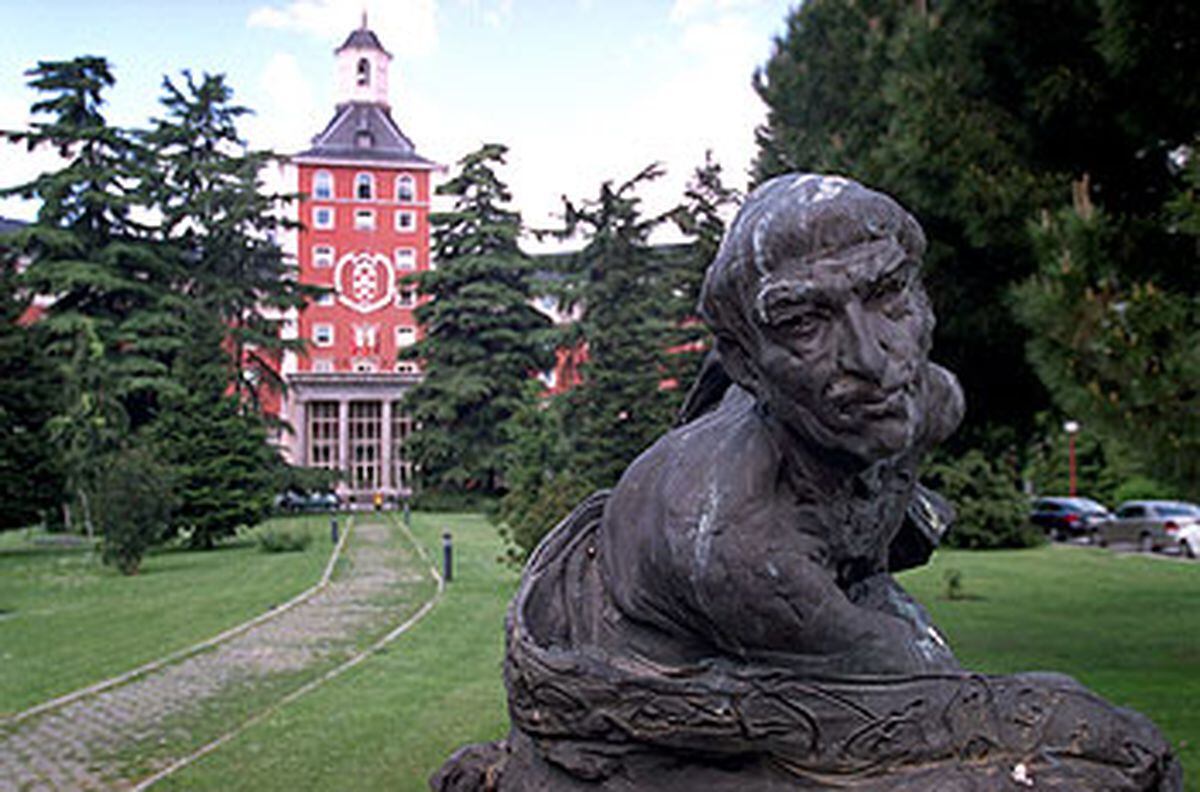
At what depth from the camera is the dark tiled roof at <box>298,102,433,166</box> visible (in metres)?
51.2

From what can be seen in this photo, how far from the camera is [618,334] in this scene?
22797 mm

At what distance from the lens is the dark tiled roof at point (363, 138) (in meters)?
51.2

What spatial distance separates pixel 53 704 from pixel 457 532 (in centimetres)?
2050

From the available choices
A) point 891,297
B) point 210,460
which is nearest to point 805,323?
point 891,297

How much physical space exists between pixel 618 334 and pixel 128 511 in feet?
33.2

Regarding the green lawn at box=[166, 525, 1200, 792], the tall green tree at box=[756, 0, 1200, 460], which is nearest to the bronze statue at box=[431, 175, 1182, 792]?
the green lawn at box=[166, 525, 1200, 792]

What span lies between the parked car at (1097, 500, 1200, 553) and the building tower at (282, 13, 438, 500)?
30335 millimetres

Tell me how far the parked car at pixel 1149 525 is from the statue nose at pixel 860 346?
26.0 meters

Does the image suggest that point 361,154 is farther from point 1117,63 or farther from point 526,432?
point 1117,63

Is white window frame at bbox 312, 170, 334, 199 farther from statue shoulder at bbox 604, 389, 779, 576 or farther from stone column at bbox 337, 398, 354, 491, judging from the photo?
statue shoulder at bbox 604, 389, 779, 576

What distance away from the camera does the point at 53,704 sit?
8.57 metres

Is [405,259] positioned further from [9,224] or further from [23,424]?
[23,424]

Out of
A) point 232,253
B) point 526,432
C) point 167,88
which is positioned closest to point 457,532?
point 526,432

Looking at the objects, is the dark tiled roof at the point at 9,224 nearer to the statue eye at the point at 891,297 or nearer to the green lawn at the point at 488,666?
the green lawn at the point at 488,666
